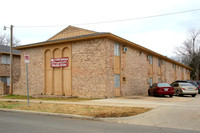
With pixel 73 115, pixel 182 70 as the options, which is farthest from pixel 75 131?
pixel 182 70

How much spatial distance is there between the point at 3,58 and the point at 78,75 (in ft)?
49.4

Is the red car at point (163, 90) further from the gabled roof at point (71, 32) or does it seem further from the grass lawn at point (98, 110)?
the grass lawn at point (98, 110)

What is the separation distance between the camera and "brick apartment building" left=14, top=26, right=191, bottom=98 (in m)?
19.1

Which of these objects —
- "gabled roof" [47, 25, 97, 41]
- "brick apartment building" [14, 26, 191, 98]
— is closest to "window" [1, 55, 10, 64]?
"brick apartment building" [14, 26, 191, 98]

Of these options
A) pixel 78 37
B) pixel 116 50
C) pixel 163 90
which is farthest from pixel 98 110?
pixel 163 90

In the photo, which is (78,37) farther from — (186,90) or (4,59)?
(4,59)

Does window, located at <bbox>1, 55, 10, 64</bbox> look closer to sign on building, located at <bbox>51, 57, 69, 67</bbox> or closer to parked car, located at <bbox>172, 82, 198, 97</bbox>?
sign on building, located at <bbox>51, 57, 69, 67</bbox>

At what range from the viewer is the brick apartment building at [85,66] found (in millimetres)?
19125

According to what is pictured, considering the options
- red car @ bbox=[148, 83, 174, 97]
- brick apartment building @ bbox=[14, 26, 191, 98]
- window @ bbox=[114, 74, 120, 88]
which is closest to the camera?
brick apartment building @ bbox=[14, 26, 191, 98]

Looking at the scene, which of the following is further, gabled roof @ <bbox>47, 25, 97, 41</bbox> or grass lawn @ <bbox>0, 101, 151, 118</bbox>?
gabled roof @ <bbox>47, 25, 97, 41</bbox>

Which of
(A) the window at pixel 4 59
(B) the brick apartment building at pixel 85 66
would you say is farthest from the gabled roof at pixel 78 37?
(A) the window at pixel 4 59

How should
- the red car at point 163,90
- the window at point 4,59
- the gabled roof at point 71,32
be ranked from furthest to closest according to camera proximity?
1. the window at point 4,59
2. the gabled roof at point 71,32
3. the red car at point 163,90

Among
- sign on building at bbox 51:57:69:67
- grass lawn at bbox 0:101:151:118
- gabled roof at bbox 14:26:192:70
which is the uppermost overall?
gabled roof at bbox 14:26:192:70

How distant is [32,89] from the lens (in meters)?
23.9
